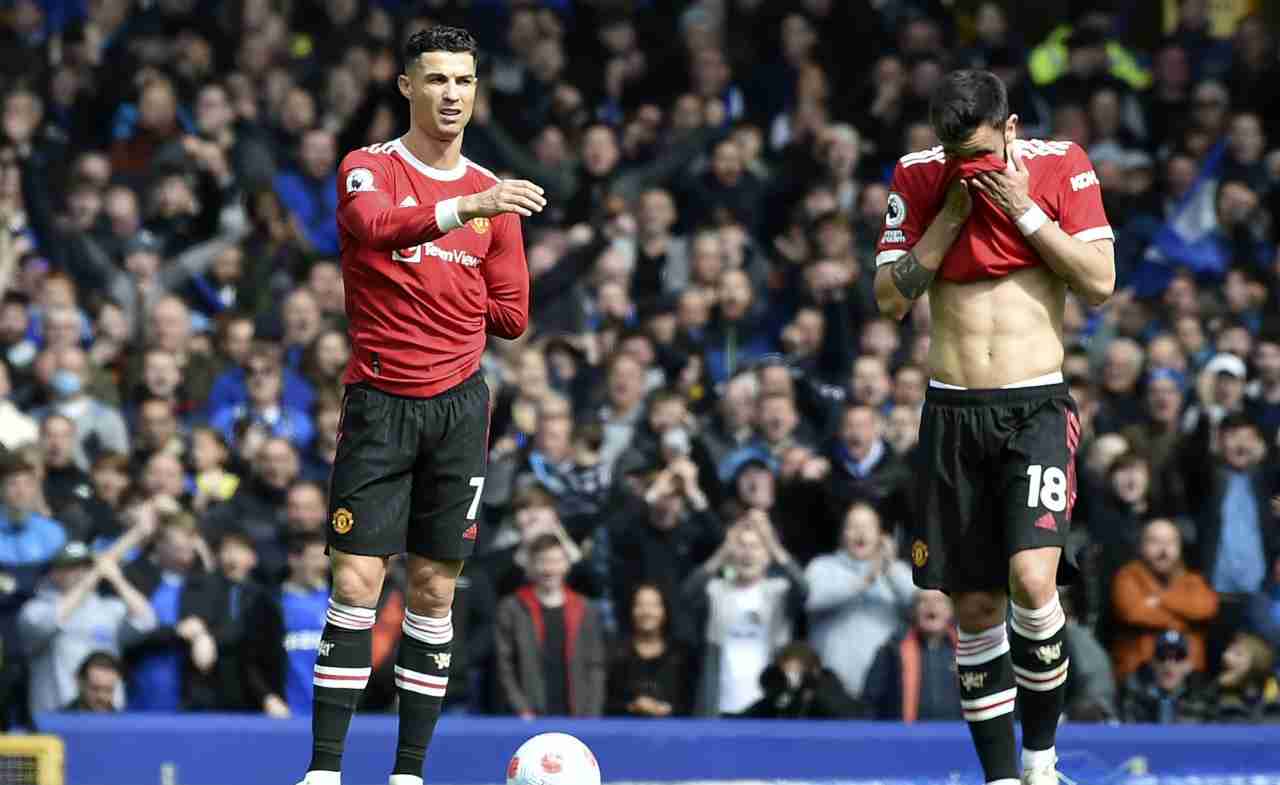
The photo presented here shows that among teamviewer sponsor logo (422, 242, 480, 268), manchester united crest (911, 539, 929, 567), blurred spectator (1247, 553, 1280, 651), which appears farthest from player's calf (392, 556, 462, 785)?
blurred spectator (1247, 553, 1280, 651)

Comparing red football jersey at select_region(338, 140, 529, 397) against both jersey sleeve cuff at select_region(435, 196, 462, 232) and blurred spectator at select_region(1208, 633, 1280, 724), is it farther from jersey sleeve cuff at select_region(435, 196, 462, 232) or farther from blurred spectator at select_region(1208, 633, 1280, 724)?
blurred spectator at select_region(1208, 633, 1280, 724)

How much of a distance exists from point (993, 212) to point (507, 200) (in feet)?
5.43

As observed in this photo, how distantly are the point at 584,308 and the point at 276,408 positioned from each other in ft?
7.70

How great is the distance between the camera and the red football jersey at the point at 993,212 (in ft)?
25.0

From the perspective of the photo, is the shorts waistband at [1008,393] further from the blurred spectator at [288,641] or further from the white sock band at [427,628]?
the blurred spectator at [288,641]

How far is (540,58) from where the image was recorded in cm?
1694

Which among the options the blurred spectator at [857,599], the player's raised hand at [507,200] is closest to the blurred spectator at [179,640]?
the blurred spectator at [857,599]

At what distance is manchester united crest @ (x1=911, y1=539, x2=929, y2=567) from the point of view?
7.77 m

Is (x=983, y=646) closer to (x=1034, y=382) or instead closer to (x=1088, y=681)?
(x=1034, y=382)

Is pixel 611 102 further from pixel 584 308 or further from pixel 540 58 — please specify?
pixel 584 308

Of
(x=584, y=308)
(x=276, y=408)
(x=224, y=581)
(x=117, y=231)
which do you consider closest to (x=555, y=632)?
(x=224, y=581)

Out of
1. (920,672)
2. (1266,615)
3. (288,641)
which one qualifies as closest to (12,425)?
(288,641)

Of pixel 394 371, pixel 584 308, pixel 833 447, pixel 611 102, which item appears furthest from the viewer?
pixel 611 102

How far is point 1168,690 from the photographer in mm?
11570
